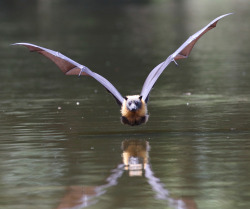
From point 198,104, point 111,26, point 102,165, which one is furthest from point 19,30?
point 102,165

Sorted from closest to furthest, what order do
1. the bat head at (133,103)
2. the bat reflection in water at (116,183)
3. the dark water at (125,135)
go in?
the bat reflection in water at (116,183)
the dark water at (125,135)
the bat head at (133,103)

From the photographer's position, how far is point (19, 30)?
3719cm

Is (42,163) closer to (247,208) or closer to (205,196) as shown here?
(205,196)

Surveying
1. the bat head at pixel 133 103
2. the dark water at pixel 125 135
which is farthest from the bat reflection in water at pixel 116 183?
the bat head at pixel 133 103

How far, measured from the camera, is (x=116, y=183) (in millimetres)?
8523

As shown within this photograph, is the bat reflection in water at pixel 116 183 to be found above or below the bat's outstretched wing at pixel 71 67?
below

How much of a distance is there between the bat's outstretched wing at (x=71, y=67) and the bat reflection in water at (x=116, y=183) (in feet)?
4.40

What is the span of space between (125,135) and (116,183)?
3.25 m

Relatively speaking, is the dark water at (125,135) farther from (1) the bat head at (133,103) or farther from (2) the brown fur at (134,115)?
(1) the bat head at (133,103)

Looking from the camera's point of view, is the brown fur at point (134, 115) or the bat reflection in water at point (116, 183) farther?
the brown fur at point (134, 115)

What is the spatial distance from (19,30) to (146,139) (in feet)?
86.8

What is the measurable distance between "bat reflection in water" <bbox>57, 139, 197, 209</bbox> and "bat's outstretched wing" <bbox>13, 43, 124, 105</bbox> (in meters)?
1.34

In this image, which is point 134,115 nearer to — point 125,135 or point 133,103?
point 133,103

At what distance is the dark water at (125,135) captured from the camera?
8109mm
